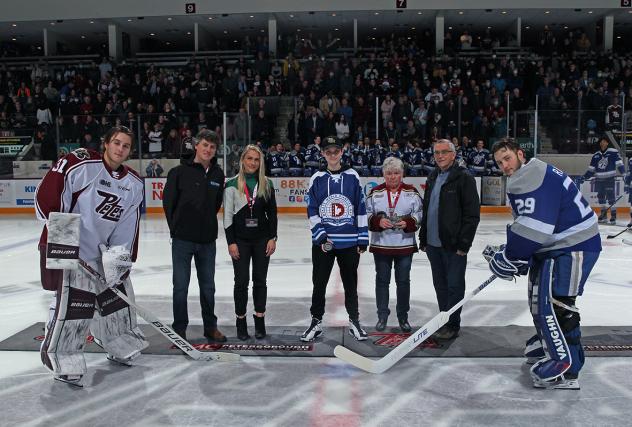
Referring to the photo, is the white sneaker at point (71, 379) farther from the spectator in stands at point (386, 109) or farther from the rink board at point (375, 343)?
the spectator in stands at point (386, 109)

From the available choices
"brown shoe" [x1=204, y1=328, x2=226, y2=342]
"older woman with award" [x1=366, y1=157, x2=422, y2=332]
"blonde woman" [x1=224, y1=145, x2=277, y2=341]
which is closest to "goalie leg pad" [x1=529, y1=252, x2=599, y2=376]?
"older woman with award" [x1=366, y1=157, x2=422, y2=332]

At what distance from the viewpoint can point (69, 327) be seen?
3.46 meters

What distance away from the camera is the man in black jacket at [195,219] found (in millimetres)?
4094

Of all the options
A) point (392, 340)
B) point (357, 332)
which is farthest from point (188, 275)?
point (392, 340)

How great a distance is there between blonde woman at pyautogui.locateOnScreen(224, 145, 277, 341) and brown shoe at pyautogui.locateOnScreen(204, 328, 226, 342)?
0.37 ft

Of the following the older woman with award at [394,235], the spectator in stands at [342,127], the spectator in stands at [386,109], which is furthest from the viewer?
the spectator in stands at [342,127]

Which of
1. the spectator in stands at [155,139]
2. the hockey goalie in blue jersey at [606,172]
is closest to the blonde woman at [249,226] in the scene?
the hockey goalie in blue jersey at [606,172]

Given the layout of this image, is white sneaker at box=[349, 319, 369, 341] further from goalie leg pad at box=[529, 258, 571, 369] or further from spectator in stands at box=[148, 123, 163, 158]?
spectator in stands at box=[148, 123, 163, 158]


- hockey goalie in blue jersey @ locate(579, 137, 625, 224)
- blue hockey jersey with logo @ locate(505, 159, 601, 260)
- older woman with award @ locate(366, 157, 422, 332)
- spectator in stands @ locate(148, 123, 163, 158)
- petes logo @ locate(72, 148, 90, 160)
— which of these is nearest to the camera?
blue hockey jersey with logo @ locate(505, 159, 601, 260)

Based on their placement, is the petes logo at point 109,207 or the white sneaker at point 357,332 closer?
the petes logo at point 109,207

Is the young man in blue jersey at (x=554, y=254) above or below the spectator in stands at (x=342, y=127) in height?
below

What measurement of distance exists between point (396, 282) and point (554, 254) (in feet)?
4.44

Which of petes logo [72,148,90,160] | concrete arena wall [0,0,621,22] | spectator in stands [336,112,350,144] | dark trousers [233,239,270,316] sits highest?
concrete arena wall [0,0,621,22]

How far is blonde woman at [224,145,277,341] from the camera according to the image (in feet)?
13.6
